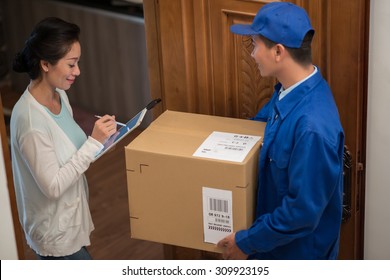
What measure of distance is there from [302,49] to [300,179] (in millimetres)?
396

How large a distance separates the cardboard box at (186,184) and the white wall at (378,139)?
0.39m

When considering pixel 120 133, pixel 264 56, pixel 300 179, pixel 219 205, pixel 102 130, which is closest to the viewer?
pixel 300 179

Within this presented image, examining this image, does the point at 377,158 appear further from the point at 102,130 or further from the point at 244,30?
the point at 102,130

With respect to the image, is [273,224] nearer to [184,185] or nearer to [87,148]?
[184,185]

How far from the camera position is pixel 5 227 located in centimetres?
272

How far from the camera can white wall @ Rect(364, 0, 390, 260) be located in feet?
9.25

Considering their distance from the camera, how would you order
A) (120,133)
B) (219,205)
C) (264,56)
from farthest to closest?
(120,133) < (219,205) < (264,56)

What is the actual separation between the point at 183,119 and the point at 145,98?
2.23 metres

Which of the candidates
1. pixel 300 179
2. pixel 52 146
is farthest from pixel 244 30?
pixel 52 146

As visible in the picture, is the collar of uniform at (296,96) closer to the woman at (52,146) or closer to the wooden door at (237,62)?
the wooden door at (237,62)

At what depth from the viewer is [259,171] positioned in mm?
2781

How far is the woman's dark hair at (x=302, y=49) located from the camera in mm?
2645

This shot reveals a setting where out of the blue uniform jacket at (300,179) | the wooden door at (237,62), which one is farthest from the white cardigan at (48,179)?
the blue uniform jacket at (300,179)

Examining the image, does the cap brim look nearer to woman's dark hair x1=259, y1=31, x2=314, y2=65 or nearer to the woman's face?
woman's dark hair x1=259, y1=31, x2=314, y2=65
